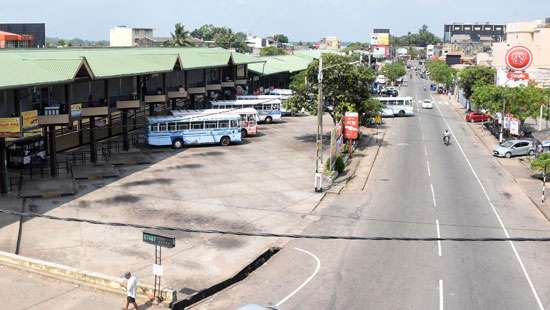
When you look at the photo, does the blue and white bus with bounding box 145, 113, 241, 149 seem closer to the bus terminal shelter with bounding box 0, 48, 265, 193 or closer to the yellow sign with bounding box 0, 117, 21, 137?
the bus terminal shelter with bounding box 0, 48, 265, 193

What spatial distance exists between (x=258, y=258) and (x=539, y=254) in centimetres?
1216

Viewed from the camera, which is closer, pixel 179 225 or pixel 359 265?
pixel 359 265

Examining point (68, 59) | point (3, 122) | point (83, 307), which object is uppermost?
point (68, 59)

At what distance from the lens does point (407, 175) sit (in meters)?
45.4

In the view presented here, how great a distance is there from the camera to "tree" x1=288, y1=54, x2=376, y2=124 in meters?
56.7

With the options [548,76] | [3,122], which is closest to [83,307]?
[3,122]

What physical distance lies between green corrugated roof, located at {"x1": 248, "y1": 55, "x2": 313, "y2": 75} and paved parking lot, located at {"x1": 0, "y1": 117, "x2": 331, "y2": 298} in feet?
132

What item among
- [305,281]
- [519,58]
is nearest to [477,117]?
[519,58]

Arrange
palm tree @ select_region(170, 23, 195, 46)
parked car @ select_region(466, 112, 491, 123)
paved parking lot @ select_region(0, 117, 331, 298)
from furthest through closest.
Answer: palm tree @ select_region(170, 23, 195, 46) < parked car @ select_region(466, 112, 491, 123) < paved parking lot @ select_region(0, 117, 331, 298)

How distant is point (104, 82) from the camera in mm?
51250

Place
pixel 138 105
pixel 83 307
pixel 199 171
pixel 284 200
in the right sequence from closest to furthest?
pixel 83 307 < pixel 284 200 < pixel 199 171 < pixel 138 105

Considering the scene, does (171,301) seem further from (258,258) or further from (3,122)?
(3,122)

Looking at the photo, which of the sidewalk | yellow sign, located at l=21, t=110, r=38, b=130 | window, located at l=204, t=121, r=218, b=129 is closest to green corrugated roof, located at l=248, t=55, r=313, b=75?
the sidewalk

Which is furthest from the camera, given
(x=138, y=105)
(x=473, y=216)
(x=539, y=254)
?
(x=138, y=105)
